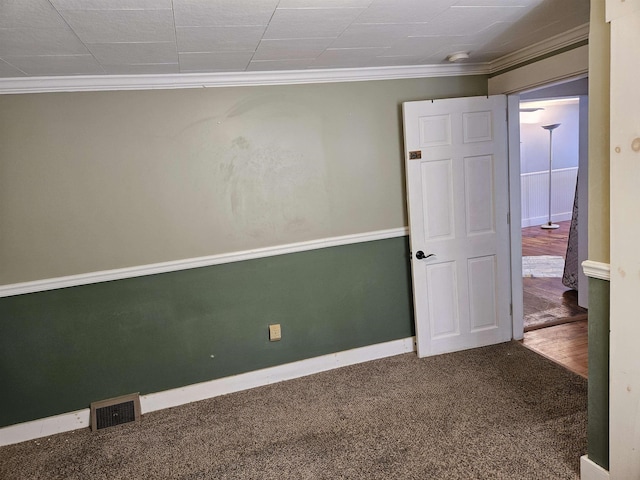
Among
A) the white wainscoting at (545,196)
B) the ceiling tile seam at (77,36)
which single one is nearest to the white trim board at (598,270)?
the ceiling tile seam at (77,36)

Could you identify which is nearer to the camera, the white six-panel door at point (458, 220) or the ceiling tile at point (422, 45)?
the ceiling tile at point (422, 45)

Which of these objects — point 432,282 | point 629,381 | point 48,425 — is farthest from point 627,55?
point 48,425

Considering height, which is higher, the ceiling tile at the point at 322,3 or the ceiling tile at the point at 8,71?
the ceiling tile at the point at 322,3

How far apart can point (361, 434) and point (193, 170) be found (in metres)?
A: 2.01

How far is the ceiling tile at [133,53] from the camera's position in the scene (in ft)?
7.88

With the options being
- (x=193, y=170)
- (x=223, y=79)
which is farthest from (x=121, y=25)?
(x=193, y=170)

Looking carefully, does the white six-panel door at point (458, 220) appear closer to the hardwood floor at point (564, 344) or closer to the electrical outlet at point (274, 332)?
the hardwood floor at point (564, 344)

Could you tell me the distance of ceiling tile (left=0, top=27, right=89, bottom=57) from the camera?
207cm

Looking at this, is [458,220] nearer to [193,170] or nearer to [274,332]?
[274,332]

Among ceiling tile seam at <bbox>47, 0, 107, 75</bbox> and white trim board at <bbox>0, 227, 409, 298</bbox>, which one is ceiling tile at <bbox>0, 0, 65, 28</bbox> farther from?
white trim board at <bbox>0, 227, 409, 298</bbox>

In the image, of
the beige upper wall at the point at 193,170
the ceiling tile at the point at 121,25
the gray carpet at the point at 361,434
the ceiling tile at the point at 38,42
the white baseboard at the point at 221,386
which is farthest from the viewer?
the white baseboard at the point at 221,386

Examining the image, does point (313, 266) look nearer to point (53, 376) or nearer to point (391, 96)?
point (391, 96)

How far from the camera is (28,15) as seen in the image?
188cm

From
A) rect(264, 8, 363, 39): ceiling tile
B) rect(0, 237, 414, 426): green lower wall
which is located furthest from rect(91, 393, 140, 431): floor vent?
rect(264, 8, 363, 39): ceiling tile
